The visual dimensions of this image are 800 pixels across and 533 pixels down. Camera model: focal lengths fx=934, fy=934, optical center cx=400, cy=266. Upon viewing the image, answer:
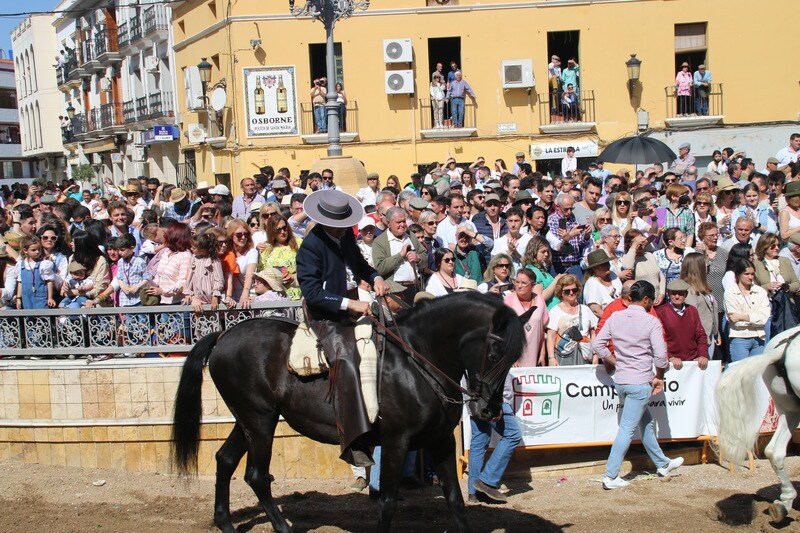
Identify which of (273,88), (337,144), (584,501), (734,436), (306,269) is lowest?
(584,501)

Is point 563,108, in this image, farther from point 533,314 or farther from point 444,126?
point 533,314

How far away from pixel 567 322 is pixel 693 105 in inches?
762

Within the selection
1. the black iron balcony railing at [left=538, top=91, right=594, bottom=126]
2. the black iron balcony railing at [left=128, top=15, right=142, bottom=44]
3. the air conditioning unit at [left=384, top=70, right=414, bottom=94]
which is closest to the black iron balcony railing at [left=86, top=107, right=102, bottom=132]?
the black iron balcony railing at [left=128, top=15, right=142, bottom=44]

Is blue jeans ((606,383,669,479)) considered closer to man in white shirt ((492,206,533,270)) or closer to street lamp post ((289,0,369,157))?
man in white shirt ((492,206,533,270))

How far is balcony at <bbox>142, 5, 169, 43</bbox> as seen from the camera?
3324 centimetres

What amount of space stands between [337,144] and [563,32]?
1223 centimetres

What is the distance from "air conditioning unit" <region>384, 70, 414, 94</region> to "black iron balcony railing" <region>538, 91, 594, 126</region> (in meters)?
3.80

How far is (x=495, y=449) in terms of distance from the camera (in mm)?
9023

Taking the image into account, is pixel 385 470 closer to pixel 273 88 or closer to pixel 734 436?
pixel 734 436

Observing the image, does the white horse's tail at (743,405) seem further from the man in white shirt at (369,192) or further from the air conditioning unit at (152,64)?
the air conditioning unit at (152,64)

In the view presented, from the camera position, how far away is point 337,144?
1766cm

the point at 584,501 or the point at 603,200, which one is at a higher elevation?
the point at 603,200

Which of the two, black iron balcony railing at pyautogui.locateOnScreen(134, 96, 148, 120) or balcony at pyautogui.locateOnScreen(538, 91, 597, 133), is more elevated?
black iron balcony railing at pyautogui.locateOnScreen(134, 96, 148, 120)

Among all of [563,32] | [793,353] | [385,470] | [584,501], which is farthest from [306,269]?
[563,32]
